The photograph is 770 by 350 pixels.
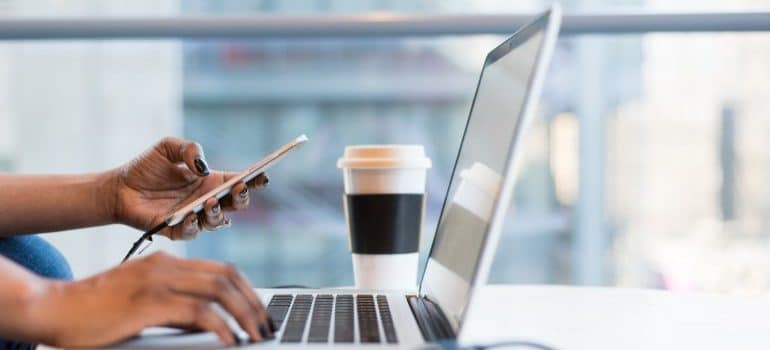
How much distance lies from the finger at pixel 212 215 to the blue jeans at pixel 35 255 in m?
0.16

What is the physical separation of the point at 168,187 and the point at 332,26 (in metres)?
0.37

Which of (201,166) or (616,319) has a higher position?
(201,166)

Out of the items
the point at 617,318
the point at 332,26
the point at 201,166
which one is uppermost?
the point at 332,26

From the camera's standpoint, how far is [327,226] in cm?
235

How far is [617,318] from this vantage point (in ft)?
2.42

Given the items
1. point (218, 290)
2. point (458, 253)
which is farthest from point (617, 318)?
point (218, 290)

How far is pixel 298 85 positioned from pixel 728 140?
117 centimetres

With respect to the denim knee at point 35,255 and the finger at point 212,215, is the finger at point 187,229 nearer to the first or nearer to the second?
the finger at point 212,215

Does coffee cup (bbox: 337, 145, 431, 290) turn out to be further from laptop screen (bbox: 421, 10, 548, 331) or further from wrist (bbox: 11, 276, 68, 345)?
wrist (bbox: 11, 276, 68, 345)

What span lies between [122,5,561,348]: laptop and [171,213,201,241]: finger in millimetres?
137

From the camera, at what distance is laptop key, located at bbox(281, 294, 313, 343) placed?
0.56 metres

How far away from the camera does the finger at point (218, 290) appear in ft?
1.75

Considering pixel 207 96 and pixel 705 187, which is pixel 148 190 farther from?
pixel 705 187

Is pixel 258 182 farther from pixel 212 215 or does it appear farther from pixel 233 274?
pixel 233 274
